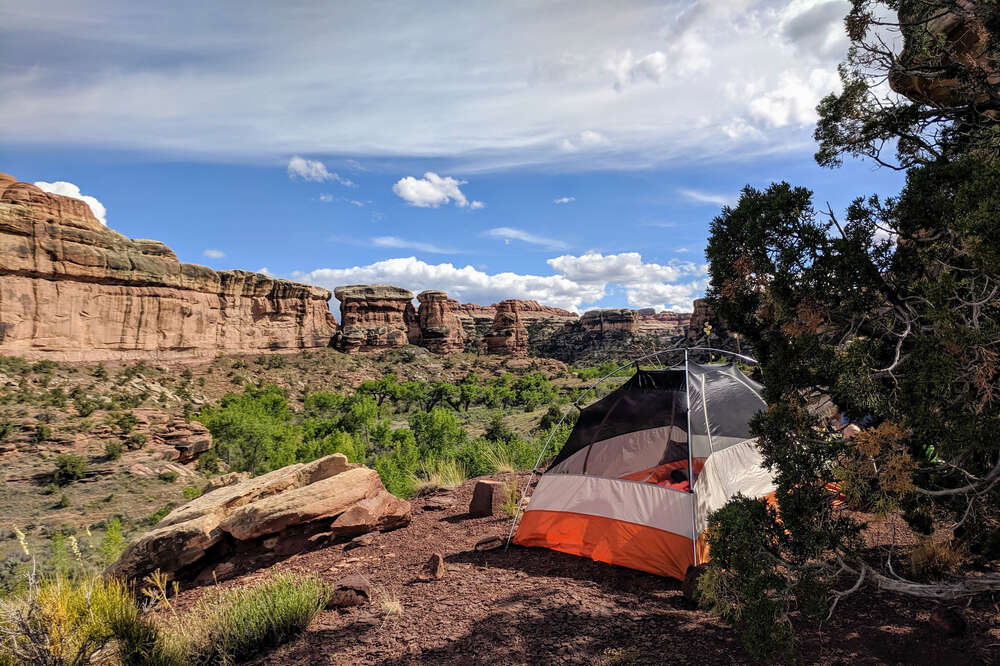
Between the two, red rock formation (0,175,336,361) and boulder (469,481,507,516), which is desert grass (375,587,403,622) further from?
red rock formation (0,175,336,361)

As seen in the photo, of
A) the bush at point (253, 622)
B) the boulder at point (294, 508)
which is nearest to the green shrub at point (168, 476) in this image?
the boulder at point (294, 508)

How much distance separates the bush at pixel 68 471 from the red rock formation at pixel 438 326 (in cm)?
5634

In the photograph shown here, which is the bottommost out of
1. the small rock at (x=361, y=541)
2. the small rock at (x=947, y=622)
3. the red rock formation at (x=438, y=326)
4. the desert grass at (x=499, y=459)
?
the small rock at (x=361, y=541)

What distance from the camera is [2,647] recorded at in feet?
13.1

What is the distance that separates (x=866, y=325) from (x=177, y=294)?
57528mm

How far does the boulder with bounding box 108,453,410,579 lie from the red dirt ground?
1.41m

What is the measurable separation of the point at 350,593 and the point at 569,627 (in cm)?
237

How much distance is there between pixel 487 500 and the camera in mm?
7750

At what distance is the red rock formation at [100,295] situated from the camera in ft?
121

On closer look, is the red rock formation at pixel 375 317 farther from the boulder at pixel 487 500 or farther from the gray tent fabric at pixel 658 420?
the gray tent fabric at pixel 658 420

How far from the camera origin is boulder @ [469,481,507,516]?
7.71 m

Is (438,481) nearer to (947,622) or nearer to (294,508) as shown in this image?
(294,508)

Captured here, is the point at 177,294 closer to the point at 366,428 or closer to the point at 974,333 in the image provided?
the point at 366,428

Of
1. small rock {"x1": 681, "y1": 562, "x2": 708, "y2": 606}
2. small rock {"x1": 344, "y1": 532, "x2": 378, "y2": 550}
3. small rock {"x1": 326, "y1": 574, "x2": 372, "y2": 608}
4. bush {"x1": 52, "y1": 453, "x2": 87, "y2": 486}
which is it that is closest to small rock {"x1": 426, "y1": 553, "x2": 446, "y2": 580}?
small rock {"x1": 326, "y1": 574, "x2": 372, "y2": 608}
